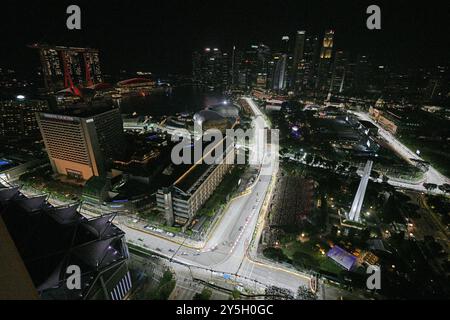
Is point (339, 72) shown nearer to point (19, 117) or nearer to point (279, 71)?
point (279, 71)

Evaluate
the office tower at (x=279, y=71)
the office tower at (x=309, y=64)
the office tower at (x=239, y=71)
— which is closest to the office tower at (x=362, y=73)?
the office tower at (x=309, y=64)

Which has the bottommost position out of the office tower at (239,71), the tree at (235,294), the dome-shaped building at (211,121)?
the tree at (235,294)

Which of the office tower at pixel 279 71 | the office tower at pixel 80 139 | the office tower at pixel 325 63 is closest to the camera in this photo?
the office tower at pixel 80 139

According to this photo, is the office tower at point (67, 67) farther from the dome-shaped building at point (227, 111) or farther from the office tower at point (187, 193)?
the office tower at point (187, 193)

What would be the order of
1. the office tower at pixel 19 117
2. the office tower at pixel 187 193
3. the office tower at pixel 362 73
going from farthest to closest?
the office tower at pixel 362 73 < the office tower at pixel 19 117 < the office tower at pixel 187 193
